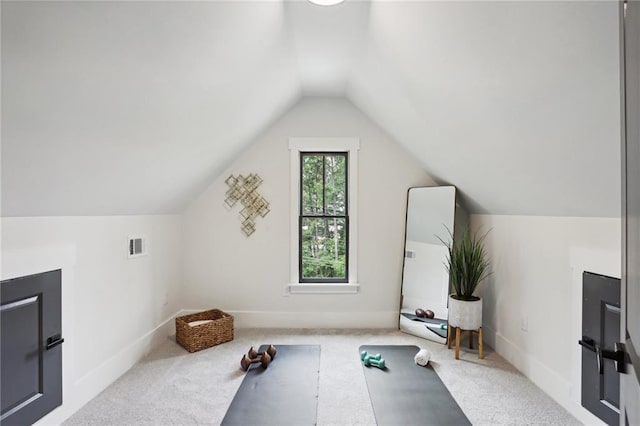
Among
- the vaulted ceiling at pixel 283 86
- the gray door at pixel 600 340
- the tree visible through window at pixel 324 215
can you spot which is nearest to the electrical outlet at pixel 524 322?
the gray door at pixel 600 340

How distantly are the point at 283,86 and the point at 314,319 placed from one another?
251 centimetres

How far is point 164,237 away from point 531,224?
3.37m

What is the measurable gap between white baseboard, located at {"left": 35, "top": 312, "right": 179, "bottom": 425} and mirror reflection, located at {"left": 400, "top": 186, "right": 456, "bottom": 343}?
8.34 feet

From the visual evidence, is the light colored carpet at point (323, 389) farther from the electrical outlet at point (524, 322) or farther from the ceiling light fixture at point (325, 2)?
the ceiling light fixture at point (325, 2)

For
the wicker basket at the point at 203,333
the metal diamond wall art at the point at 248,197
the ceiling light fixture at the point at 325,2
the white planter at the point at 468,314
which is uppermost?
the ceiling light fixture at the point at 325,2

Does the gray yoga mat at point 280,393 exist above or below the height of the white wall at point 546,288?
below

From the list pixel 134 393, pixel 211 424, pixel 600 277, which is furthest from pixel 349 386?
pixel 600 277

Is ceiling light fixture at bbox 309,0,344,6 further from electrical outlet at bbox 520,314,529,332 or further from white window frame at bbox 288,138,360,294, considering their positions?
electrical outlet at bbox 520,314,529,332

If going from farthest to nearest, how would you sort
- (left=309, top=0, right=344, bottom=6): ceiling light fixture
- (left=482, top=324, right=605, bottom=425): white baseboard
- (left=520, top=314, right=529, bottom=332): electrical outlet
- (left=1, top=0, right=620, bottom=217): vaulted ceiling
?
(left=520, top=314, right=529, bottom=332): electrical outlet
(left=482, top=324, right=605, bottom=425): white baseboard
(left=309, top=0, right=344, bottom=6): ceiling light fixture
(left=1, top=0, right=620, bottom=217): vaulted ceiling

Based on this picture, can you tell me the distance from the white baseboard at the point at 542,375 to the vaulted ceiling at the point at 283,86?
1.14 meters

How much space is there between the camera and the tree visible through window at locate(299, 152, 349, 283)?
4.28m

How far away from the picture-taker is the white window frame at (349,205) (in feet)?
13.5

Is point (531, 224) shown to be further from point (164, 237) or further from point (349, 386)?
point (164, 237)

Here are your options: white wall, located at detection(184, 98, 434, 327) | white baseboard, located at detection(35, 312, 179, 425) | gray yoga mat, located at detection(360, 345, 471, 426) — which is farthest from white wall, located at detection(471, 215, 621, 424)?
white baseboard, located at detection(35, 312, 179, 425)
